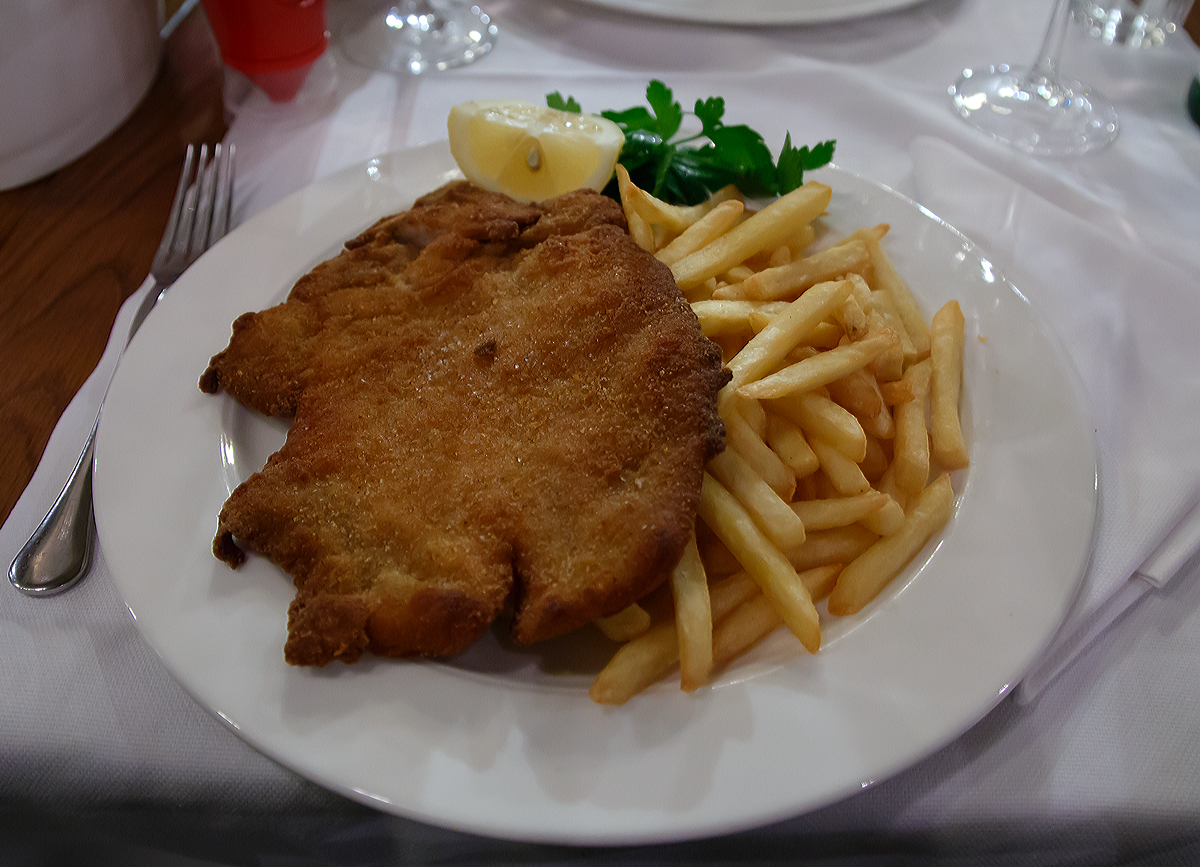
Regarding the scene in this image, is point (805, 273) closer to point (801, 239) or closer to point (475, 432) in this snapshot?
point (801, 239)

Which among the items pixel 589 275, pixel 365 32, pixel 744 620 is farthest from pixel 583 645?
pixel 365 32

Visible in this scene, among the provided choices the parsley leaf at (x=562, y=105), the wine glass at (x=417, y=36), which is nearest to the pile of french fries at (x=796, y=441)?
the parsley leaf at (x=562, y=105)

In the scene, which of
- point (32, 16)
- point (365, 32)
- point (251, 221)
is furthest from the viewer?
point (365, 32)

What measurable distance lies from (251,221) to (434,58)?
4.89ft

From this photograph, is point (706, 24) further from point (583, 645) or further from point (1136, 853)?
point (1136, 853)

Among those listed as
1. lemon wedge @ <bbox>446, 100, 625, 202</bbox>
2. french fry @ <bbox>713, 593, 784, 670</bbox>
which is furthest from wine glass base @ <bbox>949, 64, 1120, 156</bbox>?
french fry @ <bbox>713, 593, 784, 670</bbox>

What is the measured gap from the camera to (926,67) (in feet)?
10.7

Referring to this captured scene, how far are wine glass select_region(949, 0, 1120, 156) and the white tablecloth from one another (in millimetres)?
86

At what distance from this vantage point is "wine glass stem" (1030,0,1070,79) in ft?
9.53

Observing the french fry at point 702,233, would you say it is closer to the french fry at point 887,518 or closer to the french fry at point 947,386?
the french fry at point 947,386

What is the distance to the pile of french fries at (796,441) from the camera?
1.52 m

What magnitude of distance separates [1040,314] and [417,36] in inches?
114

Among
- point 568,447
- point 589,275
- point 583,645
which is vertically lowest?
point 583,645

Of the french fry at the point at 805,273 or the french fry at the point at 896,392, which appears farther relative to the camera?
the french fry at the point at 805,273
